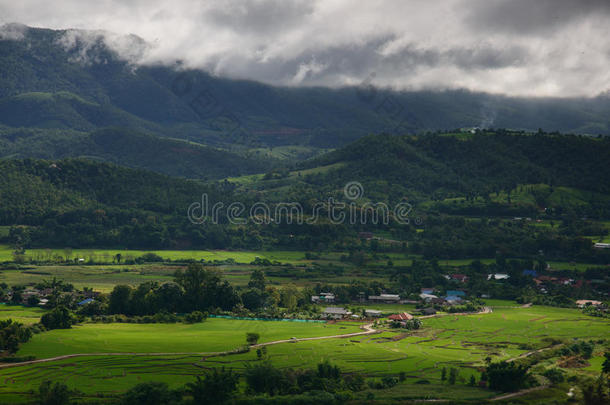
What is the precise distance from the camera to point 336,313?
68812mm

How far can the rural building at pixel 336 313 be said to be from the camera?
67.7m

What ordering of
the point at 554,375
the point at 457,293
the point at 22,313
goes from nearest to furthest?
the point at 554,375 < the point at 22,313 < the point at 457,293

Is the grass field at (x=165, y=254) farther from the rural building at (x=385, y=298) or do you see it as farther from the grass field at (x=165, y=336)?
the grass field at (x=165, y=336)

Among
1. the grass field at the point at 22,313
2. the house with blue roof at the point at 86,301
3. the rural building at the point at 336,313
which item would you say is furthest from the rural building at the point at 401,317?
the grass field at the point at 22,313

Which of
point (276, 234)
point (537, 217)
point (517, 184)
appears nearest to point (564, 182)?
point (517, 184)

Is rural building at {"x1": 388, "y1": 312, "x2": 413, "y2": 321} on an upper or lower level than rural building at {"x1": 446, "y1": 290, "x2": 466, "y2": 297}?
lower

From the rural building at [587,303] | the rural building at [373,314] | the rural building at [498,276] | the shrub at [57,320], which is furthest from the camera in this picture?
the rural building at [498,276]

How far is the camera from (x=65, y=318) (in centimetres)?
5822

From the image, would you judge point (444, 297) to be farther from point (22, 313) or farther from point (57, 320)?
point (22, 313)

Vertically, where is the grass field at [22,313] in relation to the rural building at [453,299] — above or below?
above

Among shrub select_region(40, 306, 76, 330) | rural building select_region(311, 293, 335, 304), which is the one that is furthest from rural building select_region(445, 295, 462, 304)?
shrub select_region(40, 306, 76, 330)

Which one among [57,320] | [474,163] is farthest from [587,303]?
[474,163]

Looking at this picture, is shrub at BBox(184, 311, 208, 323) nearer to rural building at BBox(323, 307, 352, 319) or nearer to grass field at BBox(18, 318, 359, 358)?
grass field at BBox(18, 318, 359, 358)

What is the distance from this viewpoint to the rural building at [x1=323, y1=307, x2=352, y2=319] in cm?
6766
